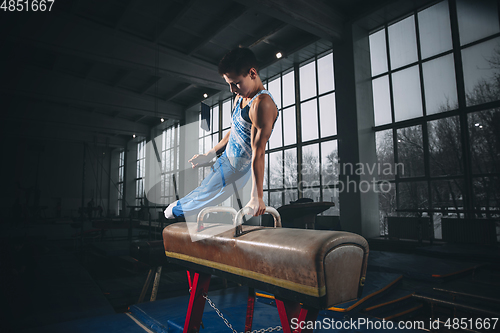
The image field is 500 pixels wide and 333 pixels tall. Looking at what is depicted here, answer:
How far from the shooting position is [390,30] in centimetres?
748

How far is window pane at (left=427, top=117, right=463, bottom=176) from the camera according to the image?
20.7ft

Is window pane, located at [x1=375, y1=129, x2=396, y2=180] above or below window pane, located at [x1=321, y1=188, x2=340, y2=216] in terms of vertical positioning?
above

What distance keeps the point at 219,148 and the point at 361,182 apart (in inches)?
236

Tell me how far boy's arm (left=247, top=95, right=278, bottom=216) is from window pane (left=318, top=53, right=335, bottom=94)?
7.45m

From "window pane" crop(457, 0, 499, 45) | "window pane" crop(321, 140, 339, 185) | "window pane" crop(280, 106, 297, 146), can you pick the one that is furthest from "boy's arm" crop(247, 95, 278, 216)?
"window pane" crop(280, 106, 297, 146)

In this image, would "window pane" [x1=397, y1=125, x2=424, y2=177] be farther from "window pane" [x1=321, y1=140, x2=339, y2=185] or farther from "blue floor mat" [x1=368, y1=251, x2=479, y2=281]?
"blue floor mat" [x1=368, y1=251, x2=479, y2=281]

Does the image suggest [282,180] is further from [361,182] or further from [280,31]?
[280,31]

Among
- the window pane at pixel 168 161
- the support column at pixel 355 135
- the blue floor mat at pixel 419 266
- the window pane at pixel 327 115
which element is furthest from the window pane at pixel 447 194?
the window pane at pixel 168 161

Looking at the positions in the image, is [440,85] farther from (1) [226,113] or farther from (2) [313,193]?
(1) [226,113]

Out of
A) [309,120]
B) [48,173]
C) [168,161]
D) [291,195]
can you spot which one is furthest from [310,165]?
[48,173]

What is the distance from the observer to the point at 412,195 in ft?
22.7

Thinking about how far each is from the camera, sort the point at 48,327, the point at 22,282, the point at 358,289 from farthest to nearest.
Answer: the point at 22,282 < the point at 48,327 < the point at 358,289

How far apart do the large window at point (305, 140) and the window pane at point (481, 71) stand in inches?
122

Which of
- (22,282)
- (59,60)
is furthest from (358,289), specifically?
(59,60)
